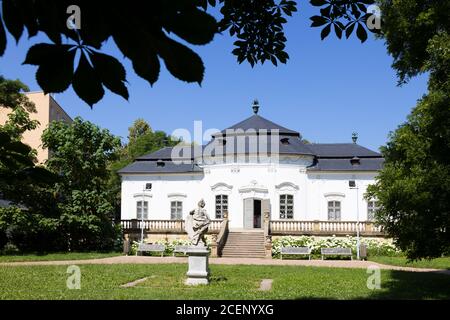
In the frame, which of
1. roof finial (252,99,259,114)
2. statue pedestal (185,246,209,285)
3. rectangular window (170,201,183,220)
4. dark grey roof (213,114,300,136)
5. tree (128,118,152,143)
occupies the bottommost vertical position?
statue pedestal (185,246,209,285)

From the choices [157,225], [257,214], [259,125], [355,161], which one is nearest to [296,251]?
[257,214]

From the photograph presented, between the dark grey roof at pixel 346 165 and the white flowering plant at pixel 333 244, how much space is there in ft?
19.3

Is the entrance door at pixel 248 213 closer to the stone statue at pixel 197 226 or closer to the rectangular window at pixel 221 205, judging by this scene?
the rectangular window at pixel 221 205

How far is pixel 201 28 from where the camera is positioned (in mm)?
1267

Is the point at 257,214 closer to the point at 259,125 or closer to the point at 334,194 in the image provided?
the point at 334,194

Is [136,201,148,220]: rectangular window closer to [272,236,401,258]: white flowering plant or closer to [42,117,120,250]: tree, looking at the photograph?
[42,117,120,250]: tree

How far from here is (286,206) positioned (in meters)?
31.1

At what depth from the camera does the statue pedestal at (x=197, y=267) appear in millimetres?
13031

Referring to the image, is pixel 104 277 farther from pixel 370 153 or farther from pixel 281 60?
pixel 370 153

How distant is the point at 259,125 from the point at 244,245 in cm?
1071

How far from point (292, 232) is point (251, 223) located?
3.85 meters

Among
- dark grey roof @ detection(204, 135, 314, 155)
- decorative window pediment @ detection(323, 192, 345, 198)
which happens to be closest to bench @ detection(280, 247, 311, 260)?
decorative window pediment @ detection(323, 192, 345, 198)

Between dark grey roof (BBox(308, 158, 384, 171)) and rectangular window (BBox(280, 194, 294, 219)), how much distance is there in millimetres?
2519

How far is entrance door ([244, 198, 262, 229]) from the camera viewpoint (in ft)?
101
